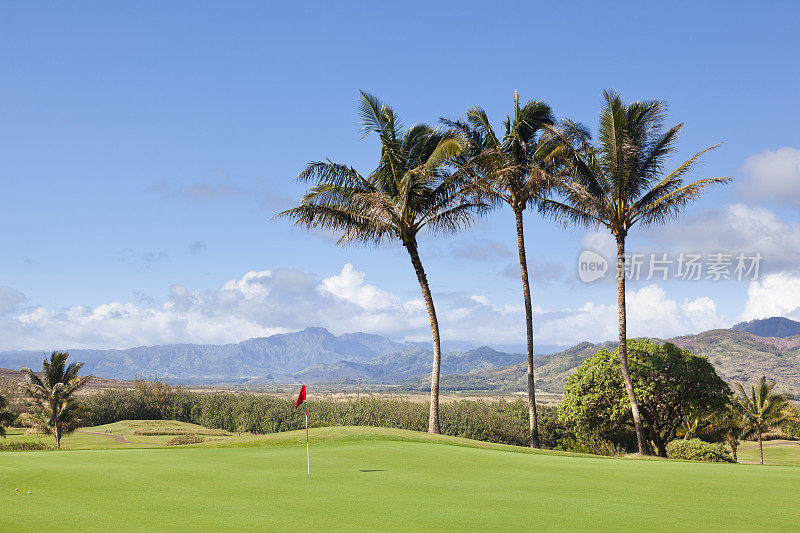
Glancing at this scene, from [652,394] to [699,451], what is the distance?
23.1ft

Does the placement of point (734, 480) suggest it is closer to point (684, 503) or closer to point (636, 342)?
point (684, 503)

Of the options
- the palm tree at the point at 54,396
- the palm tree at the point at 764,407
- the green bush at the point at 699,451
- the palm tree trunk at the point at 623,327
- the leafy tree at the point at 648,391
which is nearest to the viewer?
the green bush at the point at 699,451

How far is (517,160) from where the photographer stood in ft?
98.5

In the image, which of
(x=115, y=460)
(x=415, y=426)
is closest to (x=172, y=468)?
(x=115, y=460)

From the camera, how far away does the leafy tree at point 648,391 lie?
3014 cm

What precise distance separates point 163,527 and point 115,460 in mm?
8602

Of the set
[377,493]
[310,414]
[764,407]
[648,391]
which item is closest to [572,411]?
[648,391]

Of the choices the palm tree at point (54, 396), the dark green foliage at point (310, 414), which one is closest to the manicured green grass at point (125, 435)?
the dark green foliage at point (310, 414)

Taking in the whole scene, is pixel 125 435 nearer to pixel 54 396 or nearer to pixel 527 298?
pixel 54 396

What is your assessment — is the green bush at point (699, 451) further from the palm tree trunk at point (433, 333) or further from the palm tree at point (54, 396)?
the palm tree at point (54, 396)

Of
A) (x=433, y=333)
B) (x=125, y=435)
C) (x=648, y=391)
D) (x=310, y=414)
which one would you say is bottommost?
(x=310, y=414)

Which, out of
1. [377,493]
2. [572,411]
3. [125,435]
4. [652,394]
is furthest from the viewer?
[125,435]

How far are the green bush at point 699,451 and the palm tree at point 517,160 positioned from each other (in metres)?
6.70

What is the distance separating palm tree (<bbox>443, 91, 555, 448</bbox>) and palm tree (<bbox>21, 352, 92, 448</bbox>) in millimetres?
46594
